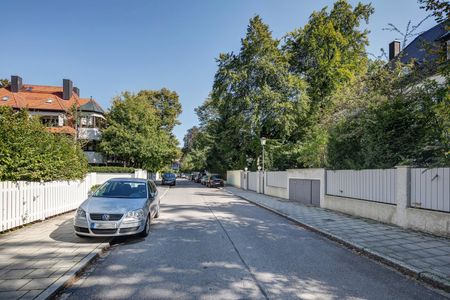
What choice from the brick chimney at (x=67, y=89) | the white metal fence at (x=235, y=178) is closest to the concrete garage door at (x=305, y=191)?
the white metal fence at (x=235, y=178)

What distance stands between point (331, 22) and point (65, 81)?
3404 cm

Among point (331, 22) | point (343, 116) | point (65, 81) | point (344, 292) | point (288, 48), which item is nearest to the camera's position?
point (344, 292)

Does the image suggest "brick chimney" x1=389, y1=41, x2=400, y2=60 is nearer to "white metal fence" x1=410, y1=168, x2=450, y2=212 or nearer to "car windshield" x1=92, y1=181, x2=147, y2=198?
"white metal fence" x1=410, y1=168, x2=450, y2=212

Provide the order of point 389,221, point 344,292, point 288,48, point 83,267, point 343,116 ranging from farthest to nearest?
point 288,48 → point 343,116 → point 389,221 → point 83,267 → point 344,292

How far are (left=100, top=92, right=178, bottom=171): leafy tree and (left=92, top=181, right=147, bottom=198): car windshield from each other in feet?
75.7

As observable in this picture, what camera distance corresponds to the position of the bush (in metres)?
8.13

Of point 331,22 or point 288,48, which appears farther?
point 288,48

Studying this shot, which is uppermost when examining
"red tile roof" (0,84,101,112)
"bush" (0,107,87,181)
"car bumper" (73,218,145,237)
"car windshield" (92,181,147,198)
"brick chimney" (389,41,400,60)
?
"brick chimney" (389,41,400,60)

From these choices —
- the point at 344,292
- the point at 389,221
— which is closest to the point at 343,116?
the point at 389,221

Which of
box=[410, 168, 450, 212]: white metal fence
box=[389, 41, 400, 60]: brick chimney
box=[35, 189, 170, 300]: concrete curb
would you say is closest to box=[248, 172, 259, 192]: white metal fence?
box=[410, 168, 450, 212]: white metal fence

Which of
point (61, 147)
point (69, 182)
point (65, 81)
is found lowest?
point (69, 182)

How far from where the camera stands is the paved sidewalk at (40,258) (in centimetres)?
415

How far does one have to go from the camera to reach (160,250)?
20.7 feet

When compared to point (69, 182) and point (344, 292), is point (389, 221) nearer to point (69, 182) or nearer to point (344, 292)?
point (344, 292)
